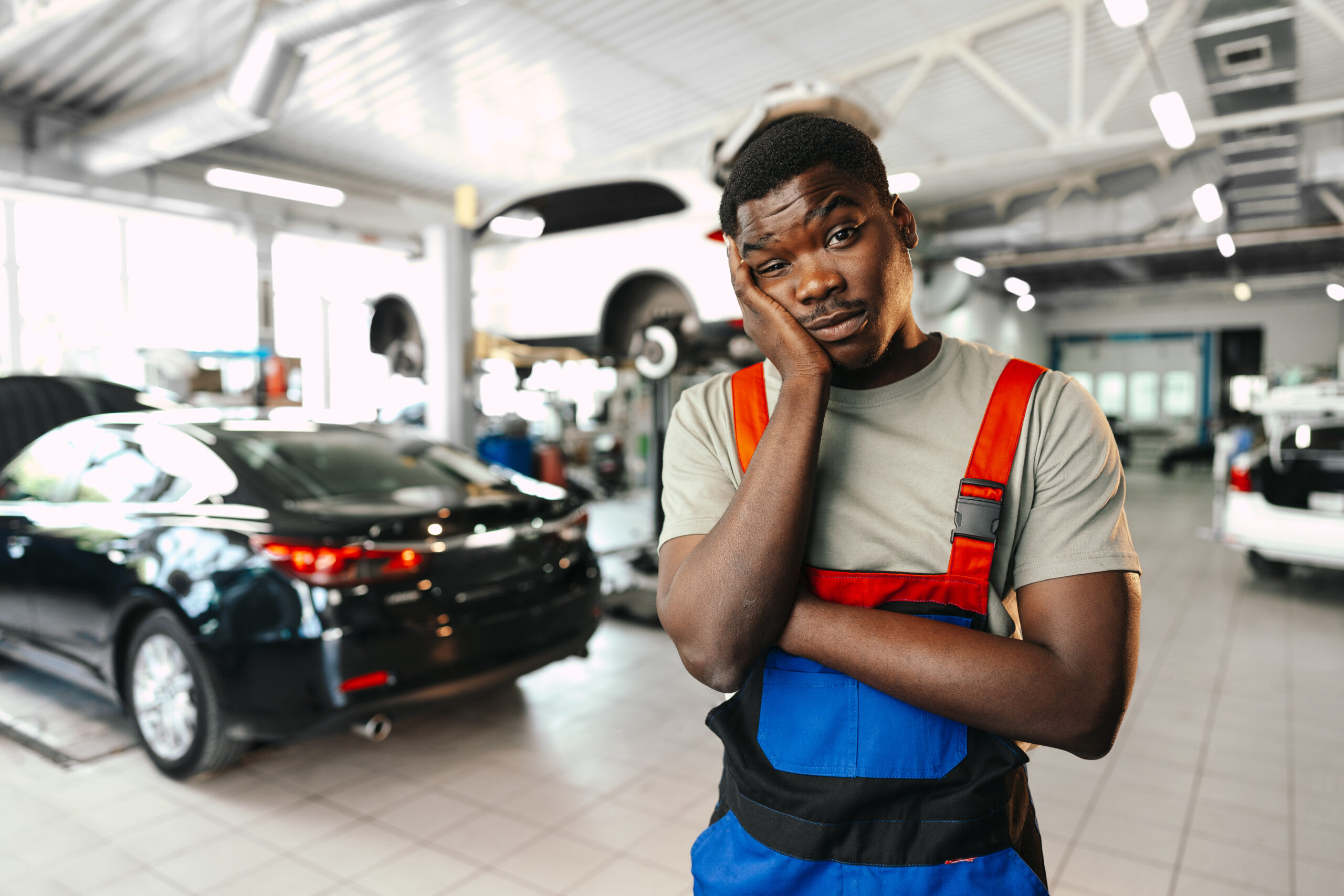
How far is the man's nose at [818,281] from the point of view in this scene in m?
0.89

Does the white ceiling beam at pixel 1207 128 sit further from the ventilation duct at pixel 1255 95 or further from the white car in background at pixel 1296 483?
the white car in background at pixel 1296 483

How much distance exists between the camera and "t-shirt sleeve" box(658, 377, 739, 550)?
98 centimetres

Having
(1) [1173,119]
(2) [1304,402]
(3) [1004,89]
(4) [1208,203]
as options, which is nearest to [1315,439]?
(2) [1304,402]

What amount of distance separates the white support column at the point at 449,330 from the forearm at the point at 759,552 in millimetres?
4371

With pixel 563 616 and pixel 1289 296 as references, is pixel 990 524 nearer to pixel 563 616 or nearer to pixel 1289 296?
pixel 563 616

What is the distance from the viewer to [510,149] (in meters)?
9.65

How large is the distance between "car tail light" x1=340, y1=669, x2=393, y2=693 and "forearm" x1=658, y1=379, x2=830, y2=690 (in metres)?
2.01

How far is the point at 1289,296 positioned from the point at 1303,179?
12.9 m

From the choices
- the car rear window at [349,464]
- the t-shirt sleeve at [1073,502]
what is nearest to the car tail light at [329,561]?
the car rear window at [349,464]

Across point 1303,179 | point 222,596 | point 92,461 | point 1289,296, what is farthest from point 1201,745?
point 1289,296

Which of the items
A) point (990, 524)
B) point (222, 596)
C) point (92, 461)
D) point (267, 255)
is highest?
point (267, 255)

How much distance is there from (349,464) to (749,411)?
263 cm

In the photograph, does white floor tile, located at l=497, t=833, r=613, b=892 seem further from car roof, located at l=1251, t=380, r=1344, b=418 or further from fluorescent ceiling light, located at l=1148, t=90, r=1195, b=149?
fluorescent ceiling light, located at l=1148, t=90, r=1195, b=149

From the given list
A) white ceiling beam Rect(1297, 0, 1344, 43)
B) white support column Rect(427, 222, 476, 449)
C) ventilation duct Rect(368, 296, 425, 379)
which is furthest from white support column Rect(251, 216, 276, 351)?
white ceiling beam Rect(1297, 0, 1344, 43)
